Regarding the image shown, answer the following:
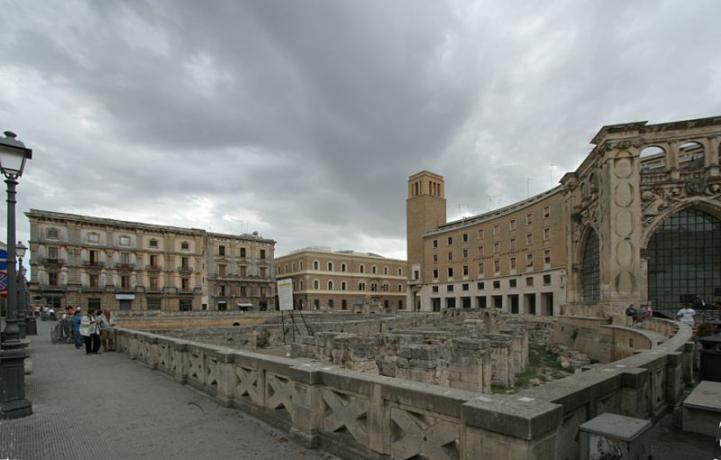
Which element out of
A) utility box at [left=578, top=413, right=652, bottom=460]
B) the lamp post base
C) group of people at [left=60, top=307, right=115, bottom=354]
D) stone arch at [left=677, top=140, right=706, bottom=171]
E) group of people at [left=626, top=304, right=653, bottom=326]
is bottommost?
group of people at [left=626, top=304, right=653, bottom=326]

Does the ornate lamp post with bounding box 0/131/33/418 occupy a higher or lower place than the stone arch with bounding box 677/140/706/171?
lower

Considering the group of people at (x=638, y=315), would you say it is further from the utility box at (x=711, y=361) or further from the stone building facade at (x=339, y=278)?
the stone building facade at (x=339, y=278)

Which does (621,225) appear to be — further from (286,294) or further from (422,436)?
(422,436)

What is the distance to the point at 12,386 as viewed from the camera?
218 inches

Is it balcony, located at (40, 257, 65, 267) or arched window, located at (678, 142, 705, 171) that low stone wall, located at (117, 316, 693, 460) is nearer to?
arched window, located at (678, 142, 705, 171)

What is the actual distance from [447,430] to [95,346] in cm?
1352

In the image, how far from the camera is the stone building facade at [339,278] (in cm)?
6041

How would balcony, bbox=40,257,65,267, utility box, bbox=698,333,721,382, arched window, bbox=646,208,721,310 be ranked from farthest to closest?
balcony, bbox=40,257,65,267 < arched window, bbox=646,208,721,310 < utility box, bbox=698,333,721,382

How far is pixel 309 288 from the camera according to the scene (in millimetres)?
59844

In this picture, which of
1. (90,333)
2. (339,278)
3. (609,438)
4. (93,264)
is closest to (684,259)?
(609,438)

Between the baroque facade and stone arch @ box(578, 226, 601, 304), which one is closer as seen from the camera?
the baroque facade

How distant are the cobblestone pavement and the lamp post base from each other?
16 cm

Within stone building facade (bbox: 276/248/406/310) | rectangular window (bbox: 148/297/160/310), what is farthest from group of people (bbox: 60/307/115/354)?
stone building facade (bbox: 276/248/406/310)

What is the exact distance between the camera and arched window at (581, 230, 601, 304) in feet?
100.0
